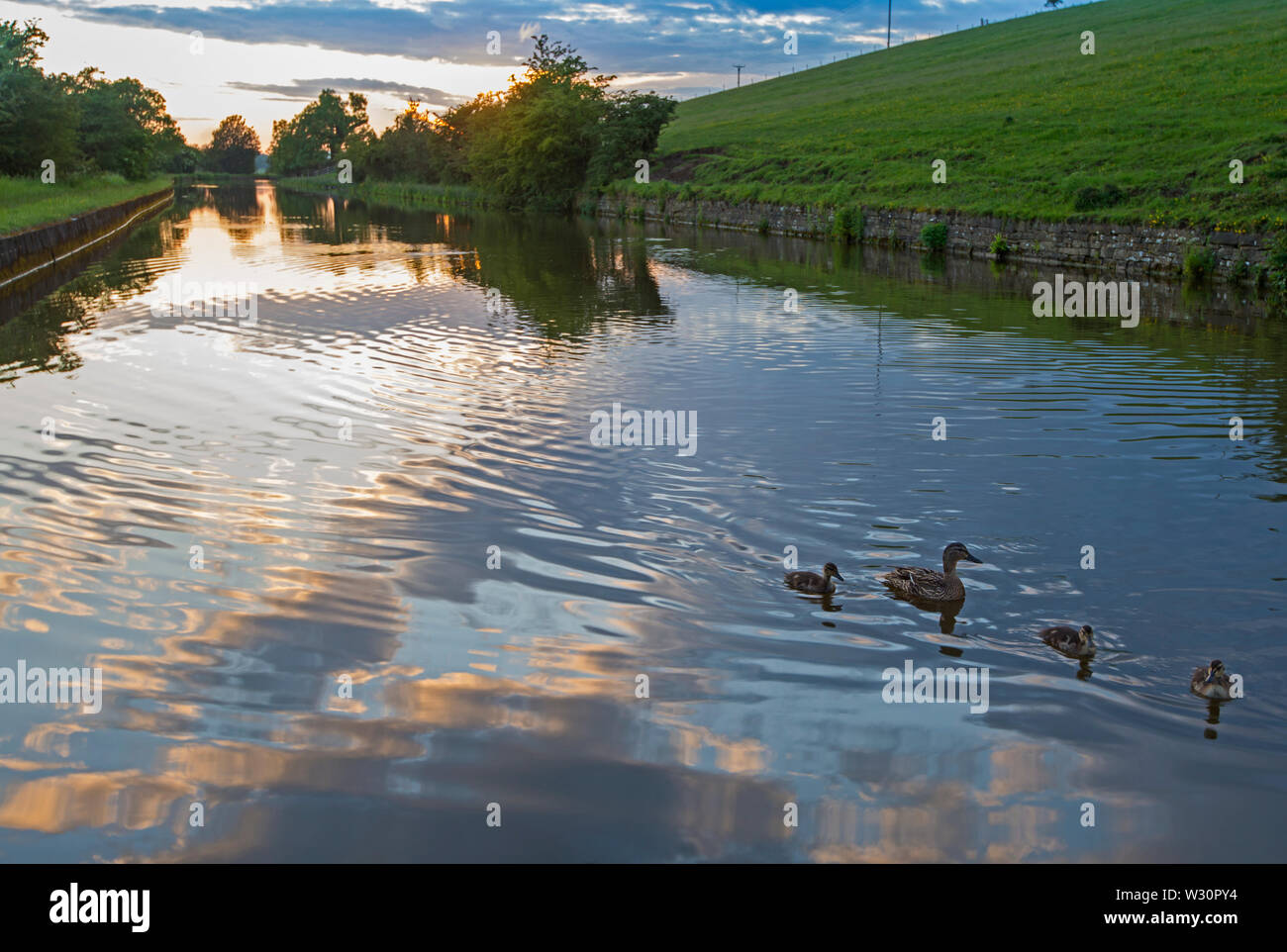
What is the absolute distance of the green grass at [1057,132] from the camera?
30938 mm

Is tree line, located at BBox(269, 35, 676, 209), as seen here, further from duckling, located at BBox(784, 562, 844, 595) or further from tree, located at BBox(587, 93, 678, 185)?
duckling, located at BBox(784, 562, 844, 595)

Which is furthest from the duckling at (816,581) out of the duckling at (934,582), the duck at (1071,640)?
the duck at (1071,640)

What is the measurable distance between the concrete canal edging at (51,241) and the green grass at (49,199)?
35 centimetres

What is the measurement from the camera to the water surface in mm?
5160

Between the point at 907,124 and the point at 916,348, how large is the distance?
1699 inches

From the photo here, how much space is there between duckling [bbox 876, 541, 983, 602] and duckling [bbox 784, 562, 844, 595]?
429mm

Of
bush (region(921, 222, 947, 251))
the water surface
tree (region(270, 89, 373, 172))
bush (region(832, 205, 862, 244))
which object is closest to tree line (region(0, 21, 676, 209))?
bush (region(832, 205, 862, 244))

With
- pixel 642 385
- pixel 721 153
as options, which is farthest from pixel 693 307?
pixel 721 153

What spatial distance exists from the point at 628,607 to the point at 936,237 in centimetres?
3116

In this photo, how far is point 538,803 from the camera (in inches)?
205

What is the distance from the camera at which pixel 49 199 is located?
147 feet

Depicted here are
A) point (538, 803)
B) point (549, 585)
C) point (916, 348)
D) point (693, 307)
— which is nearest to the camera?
point (538, 803)

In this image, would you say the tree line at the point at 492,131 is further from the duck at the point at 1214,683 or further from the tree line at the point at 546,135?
the duck at the point at 1214,683
